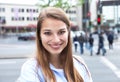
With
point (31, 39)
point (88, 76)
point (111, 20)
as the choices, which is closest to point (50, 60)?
point (88, 76)

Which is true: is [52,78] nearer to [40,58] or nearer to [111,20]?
[40,58]

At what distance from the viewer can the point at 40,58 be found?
6.52 ft

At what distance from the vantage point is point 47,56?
6.67ft

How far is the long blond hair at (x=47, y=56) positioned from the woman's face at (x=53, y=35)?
0.03 metres

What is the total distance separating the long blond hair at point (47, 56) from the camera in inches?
76.7

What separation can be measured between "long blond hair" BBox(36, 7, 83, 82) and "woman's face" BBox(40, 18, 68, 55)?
28 millimetres

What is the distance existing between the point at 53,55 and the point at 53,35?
0.12 metres

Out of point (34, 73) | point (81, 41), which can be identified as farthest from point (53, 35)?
point (81, 41)

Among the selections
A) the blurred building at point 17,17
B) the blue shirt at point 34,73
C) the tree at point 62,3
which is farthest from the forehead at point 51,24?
the blurred building at point 17,17

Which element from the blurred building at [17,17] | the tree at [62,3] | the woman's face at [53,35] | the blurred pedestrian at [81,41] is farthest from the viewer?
the blurred building at [17,17]

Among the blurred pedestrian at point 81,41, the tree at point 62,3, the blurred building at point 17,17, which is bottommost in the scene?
the blurred building at point 17,17

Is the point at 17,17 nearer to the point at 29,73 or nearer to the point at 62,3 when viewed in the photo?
the point at 62,3

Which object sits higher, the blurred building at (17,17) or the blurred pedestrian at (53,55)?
the blurred pedestrian at (53,55)

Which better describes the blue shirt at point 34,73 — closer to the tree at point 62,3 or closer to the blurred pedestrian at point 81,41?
the blurred pedestrian at point 81,41
